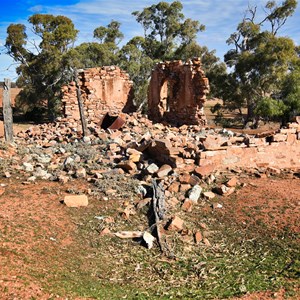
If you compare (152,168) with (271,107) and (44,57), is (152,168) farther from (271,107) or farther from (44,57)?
(44,57)

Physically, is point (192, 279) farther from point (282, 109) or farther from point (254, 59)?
point (254, 59)

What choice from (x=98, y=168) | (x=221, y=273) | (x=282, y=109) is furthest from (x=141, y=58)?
(x=221, y=273)

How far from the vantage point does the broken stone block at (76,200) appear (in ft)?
25.9

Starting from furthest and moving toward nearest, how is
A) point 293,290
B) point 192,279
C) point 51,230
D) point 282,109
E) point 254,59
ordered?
point 254,59, point 282,109, point 51,230, point 192,279, point 293,290

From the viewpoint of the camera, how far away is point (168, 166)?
9508 mm

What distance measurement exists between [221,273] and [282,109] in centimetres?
Result: 1733

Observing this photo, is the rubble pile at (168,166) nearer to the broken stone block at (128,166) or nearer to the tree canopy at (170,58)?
the broken stone block at (128,166)

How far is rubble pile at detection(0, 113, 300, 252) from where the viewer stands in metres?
8.28

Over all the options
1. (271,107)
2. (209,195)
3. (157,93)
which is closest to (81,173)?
(209,195)

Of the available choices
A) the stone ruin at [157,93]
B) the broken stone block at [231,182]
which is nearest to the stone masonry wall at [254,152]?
the broken stone block at [231,182]

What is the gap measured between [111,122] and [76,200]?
9.67m

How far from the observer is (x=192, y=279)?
5.67m

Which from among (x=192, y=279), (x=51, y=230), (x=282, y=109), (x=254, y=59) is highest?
(x=254, y=59)

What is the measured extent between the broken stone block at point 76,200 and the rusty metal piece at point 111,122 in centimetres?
833
